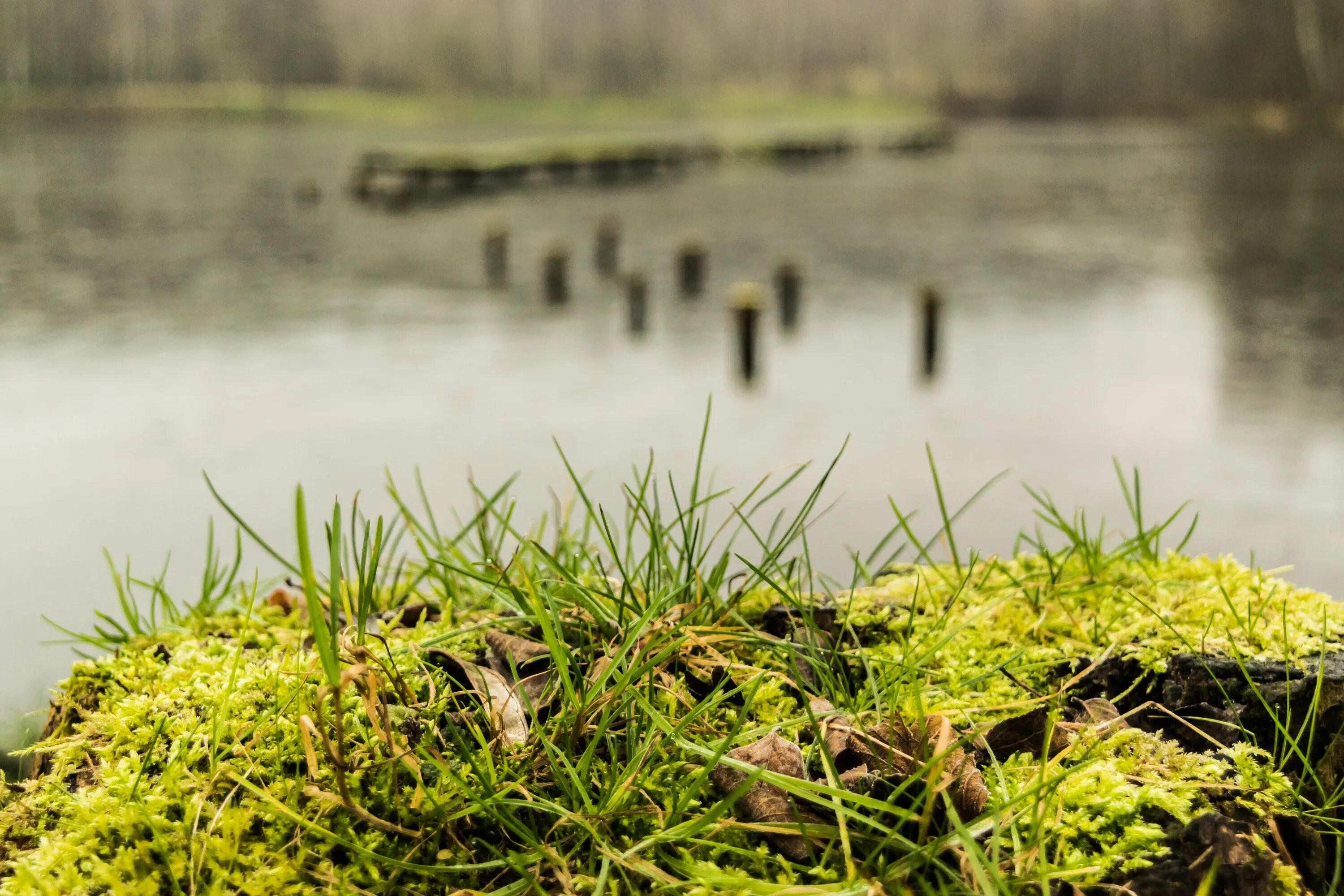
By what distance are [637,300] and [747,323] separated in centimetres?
258

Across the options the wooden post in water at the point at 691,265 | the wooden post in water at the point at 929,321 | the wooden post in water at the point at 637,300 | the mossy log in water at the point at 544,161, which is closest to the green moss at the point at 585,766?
the wooden post in water at the point at 929,321

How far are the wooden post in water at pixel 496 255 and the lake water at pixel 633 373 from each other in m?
0.46

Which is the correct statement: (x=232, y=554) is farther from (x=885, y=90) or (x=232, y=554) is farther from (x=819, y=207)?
(x=885, y=90)

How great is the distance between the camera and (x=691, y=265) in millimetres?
15047

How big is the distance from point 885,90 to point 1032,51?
15.0m

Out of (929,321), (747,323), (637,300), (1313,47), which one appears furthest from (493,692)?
(1313,47)

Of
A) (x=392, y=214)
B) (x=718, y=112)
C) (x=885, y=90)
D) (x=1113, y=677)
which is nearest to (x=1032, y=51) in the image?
(x=885, y=90)

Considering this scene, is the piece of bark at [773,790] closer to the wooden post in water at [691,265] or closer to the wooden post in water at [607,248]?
the wooden post in water at [691,265]

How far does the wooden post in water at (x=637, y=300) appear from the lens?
12.8m

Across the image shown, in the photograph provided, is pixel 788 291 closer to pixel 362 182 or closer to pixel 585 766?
pixel 585 766

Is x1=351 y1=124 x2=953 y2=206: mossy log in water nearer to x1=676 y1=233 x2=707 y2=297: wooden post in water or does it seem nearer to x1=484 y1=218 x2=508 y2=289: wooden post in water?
x1=484 y1=218 x2=508 y2=289: wooden post in water

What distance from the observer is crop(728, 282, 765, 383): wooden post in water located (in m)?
10.6

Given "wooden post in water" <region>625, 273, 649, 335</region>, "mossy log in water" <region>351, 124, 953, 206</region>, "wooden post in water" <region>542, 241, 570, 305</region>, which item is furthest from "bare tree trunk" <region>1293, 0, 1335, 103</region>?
"wooden post in water" <region>625, 273, 649, 335</region>

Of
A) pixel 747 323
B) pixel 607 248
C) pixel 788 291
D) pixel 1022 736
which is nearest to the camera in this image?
pixel 1022 736
